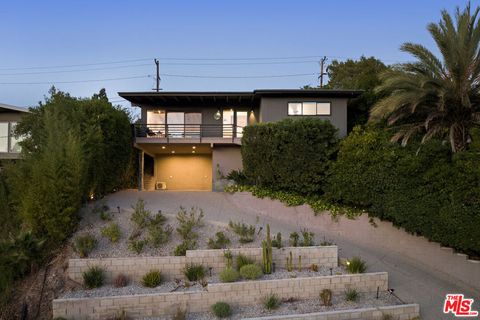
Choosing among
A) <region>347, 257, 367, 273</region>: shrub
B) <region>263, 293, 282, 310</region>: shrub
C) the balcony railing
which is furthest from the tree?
<region>263, 293, 282, 310</region>: shrub

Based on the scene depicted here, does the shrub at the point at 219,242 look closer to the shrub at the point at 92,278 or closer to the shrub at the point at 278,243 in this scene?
the shrub at the point at 278,243

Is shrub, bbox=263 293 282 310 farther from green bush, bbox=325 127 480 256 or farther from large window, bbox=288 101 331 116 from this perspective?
large window, bbox=288 101 331 116

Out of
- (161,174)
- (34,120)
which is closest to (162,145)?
(161,174)

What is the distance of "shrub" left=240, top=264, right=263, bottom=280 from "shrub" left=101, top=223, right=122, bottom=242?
157 inches

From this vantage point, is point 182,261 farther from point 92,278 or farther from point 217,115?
point 217,115

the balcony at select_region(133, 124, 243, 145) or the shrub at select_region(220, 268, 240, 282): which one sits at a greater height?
the balcony at select_region(133, 124, 243, 145)

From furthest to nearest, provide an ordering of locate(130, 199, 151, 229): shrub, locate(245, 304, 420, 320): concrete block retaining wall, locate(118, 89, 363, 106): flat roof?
locate(118, 89, 363, 106): flat roof → locate(130, 199, 151, 229): shrub → locate(245, 304, 420, 320): concrete block retaining wall

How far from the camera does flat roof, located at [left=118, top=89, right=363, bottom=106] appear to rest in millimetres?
19281

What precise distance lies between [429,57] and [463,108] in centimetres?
219

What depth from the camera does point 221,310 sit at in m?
8.23

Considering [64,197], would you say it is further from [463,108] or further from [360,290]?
[463,108]

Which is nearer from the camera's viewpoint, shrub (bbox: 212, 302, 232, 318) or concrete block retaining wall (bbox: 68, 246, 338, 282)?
shrub (bbox: 212, 302, 232, 318)

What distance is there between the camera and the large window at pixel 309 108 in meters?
19.7

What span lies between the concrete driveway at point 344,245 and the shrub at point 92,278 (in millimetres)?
4556
